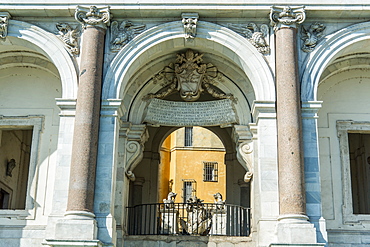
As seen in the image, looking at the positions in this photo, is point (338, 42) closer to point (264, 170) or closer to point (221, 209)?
point (264, 170)

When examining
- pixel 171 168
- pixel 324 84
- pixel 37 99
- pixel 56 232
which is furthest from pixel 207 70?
pixel 171 168

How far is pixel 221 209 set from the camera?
19406 mm

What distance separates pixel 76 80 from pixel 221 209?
19.8 ft

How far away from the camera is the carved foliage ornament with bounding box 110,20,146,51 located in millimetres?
17931

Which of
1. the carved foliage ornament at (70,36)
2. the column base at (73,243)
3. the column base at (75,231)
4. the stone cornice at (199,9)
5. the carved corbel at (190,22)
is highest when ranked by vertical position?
the stone cornice at (199,9)

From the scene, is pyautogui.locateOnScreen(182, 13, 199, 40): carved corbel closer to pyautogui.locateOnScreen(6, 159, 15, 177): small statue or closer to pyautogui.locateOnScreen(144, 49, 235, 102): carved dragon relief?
pyautogui.locateOnScreen(144, 49, 235, 102): carved dragon relief

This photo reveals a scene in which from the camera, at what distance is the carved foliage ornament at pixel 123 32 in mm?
17931

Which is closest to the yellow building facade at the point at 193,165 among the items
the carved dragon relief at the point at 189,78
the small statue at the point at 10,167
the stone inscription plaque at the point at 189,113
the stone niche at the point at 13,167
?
the stone niche at the point at 13,167

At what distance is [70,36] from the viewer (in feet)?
59.0

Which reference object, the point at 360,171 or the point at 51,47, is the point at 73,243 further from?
the point at 360,171

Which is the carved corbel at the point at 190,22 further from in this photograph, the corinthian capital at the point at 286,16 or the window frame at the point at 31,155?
the window frame at the point at 31,155

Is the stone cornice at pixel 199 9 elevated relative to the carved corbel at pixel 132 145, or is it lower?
elevated

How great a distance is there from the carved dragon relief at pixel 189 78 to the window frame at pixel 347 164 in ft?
A: 11.9

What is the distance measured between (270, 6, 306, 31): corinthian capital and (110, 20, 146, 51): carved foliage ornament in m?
3.79
